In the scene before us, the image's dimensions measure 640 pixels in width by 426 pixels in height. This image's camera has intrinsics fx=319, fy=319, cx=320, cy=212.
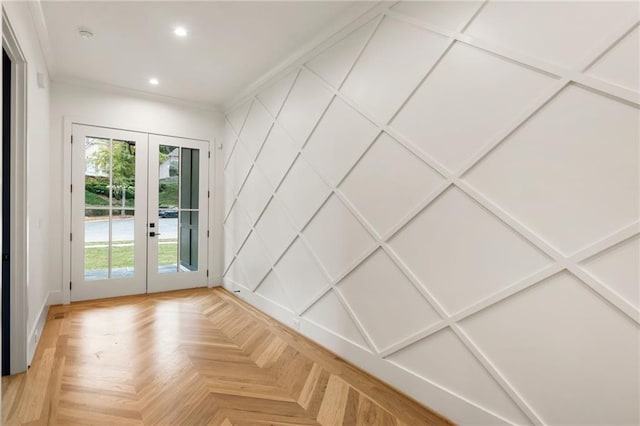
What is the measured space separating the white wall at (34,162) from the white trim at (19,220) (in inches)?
3.7

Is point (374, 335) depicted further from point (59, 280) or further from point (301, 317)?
point (59, 280)

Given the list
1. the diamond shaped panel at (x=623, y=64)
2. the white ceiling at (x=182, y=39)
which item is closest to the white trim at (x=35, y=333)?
the white ceiling at (x=182, y=39)

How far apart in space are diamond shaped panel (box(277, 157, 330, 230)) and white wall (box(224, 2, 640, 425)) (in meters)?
0.04

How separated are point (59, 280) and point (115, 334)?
1491 mm

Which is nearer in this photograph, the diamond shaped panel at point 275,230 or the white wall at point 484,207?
the white wall at point 484,207

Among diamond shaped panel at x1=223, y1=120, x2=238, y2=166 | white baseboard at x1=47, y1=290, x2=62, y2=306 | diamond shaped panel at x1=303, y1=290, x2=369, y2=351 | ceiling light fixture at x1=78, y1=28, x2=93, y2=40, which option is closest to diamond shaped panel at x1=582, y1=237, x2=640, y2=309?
diamond shaped panel at x1=303, y1=290, x2=369, y2=351

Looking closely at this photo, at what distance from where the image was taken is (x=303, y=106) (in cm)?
304

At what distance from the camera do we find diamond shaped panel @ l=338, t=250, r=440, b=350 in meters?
2.04

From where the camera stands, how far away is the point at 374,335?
7.61ft

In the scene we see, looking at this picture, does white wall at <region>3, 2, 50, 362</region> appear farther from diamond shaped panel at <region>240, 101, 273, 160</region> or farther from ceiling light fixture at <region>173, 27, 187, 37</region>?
diamond shaped panel at <region>240, 101, 273, 160</region>

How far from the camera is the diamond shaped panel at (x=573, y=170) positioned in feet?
4.20

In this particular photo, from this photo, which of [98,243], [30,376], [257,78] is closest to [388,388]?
[30,376]

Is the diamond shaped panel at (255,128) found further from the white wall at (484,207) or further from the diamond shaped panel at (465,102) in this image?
the diamond shaped panel at (465,102)

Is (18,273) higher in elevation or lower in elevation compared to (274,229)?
lower
